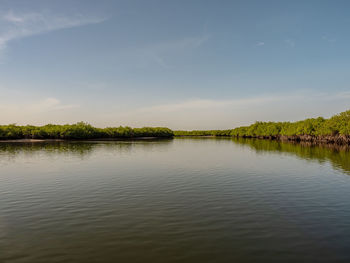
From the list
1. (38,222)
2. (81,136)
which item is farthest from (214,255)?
(81,136)

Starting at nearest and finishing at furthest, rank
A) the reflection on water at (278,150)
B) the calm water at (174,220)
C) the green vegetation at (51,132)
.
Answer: the calm water at (174,220) < the reflection on water at (278,150) < the green vegetation at (51,132)

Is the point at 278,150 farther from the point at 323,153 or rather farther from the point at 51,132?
the point at 51,132

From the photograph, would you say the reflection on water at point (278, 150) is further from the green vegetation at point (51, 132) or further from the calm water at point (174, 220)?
the green vegetation at point (51, 132)

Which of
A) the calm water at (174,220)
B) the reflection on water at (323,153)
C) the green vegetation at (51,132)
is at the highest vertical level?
the green vegetation at (51,132)

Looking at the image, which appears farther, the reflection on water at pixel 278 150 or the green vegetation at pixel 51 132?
the green vegetation at pixel 51 132

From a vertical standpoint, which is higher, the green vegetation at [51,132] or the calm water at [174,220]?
the green vegetation at [51,132]

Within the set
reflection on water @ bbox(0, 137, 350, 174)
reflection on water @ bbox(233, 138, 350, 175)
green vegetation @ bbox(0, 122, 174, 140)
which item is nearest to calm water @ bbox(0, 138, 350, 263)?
reflection on water @ bbox(233, 138, 350, 175)

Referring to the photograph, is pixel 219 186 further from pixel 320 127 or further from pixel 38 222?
pixel 320 127

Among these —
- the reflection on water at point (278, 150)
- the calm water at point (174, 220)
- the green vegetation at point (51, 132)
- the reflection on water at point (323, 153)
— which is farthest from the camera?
the green vegetation at point (51, 132)

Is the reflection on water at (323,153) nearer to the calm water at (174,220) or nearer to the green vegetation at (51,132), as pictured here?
the calm water at (174,220)

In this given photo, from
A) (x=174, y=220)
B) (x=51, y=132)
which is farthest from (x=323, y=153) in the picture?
(x=51, y=132)

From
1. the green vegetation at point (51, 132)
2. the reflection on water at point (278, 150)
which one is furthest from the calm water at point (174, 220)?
the green vegetation at point (51, 132)

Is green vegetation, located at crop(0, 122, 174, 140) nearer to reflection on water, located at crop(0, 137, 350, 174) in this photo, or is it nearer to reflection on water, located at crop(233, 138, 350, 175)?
reflection on water, located at crop(0, 137, 350, 174)

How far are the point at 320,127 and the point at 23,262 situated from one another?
123 metres
